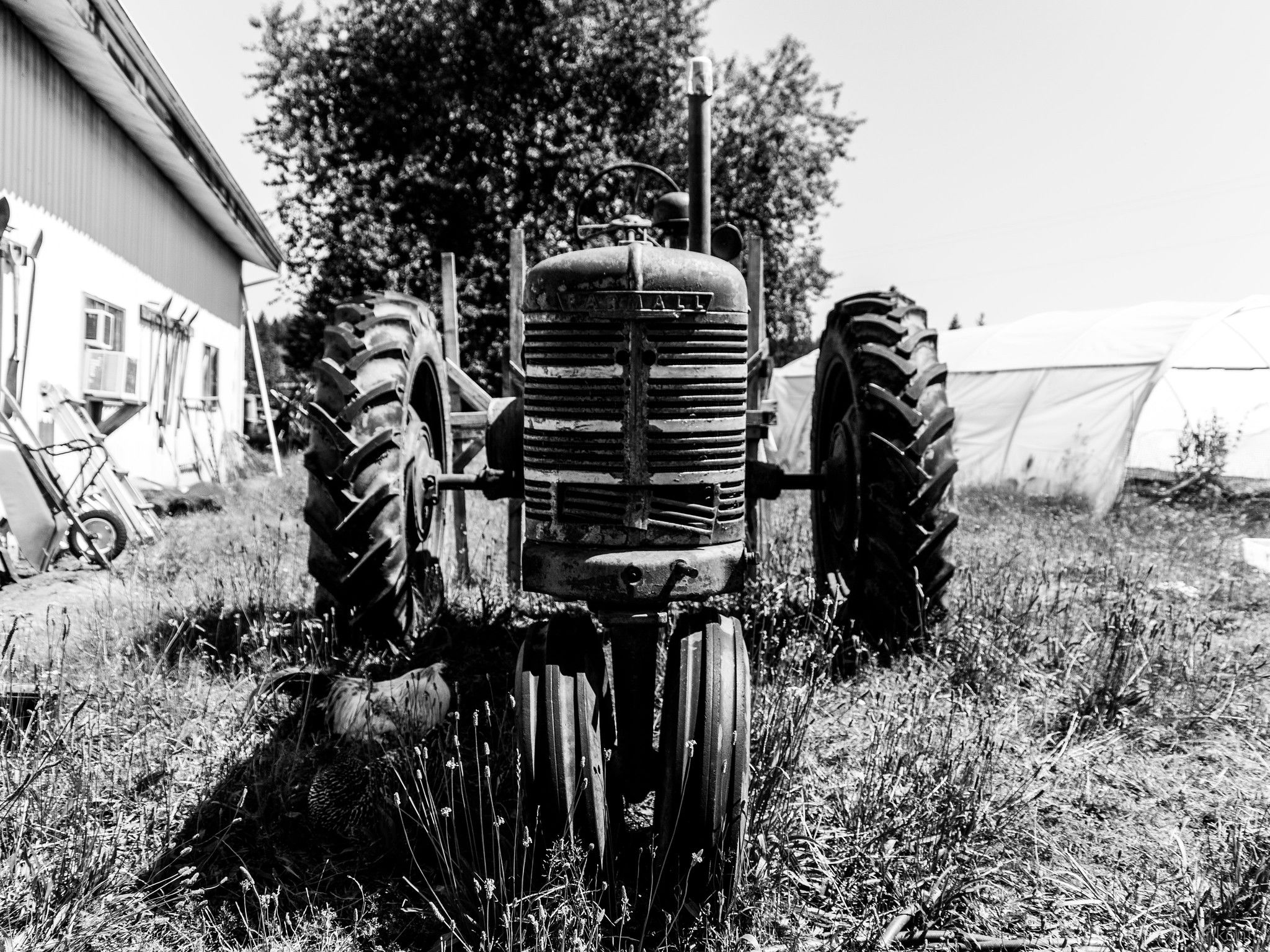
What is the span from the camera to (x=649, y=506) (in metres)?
2.47

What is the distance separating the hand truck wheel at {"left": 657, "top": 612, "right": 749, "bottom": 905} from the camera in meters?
2.30

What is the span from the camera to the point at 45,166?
862cm

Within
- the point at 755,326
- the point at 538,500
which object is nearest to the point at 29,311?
the point at 755,326

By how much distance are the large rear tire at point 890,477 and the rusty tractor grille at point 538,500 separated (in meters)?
1.59

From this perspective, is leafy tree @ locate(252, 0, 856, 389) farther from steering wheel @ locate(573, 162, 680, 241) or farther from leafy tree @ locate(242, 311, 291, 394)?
steering wheel @ locate(573, 162, 680, 241)

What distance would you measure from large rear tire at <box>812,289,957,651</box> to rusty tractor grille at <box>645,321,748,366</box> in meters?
1.27

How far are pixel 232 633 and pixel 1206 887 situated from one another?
13.0 ft

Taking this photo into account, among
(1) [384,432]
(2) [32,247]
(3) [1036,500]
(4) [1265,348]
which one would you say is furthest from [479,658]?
(4) [1265,348]

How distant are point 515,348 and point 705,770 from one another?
290cm

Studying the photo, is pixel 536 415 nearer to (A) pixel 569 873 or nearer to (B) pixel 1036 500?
(A) pixel 569 873

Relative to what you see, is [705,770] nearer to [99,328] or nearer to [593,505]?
[593,505]

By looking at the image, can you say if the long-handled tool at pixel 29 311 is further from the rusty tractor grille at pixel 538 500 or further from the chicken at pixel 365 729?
the rusty tractor grille at pixel 538 500

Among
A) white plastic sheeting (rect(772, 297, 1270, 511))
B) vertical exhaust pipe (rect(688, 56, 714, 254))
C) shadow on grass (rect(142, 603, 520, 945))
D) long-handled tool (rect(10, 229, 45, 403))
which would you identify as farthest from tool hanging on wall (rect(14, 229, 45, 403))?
white plastic sheeting (rect(772, 297, 1270, 511))

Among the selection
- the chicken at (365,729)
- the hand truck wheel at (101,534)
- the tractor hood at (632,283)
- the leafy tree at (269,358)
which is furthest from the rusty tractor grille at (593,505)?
the leafy tree at (269,358)
